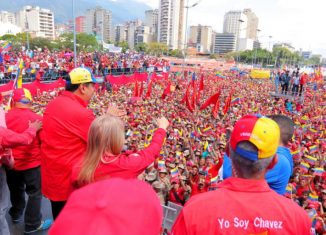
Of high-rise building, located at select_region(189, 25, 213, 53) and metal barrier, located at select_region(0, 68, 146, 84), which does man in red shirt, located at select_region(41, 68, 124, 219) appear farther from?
high-rise building, located at select_region(189, 25, 213, 53)

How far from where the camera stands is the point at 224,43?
12925cm

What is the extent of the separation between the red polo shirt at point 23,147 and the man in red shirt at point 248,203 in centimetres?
202

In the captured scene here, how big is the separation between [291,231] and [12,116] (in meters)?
2.57

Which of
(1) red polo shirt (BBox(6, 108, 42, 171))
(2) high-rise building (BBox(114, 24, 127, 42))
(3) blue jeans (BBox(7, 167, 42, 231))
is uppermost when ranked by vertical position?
(2) high-rise building (BBox(114, 24, 127, 42))

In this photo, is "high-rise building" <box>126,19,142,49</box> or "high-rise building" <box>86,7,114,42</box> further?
"high-rise building" <box>86,7,114,42</box>

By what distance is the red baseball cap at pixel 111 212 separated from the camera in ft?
2.33

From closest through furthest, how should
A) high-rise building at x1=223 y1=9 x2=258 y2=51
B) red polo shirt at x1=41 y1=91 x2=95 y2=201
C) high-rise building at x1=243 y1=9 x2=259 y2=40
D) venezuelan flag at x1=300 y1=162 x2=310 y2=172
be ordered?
1. red polo shirt at x1=41 y1=91 x2=95 y2=201
2. venezuelan flag at x1=300 y1=162 x2=310 y2=172
3. high-rise building at x1=223 y1=9 x2=258 y2=51
4. high-rise building at x1=243 y1=9 x2=259 y2=40

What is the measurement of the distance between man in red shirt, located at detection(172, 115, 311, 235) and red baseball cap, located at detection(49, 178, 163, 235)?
38 cm

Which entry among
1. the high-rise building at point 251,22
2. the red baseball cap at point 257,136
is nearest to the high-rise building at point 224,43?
the high-rise building at point 251,22

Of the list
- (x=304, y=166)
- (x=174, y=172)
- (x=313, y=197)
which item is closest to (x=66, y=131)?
(x=174, y=172)

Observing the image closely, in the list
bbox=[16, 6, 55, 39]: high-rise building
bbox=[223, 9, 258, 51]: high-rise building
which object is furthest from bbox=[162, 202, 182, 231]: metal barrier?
bbox=[16, 6, 55, 39]: high-rise building

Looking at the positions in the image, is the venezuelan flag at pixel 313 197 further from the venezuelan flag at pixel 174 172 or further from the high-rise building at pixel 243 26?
the high-rise building at pixel 243 26

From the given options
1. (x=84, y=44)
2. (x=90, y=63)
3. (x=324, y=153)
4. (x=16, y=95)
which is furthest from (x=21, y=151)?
(x=84, y=44)

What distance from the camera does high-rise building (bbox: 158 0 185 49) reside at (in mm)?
111875
